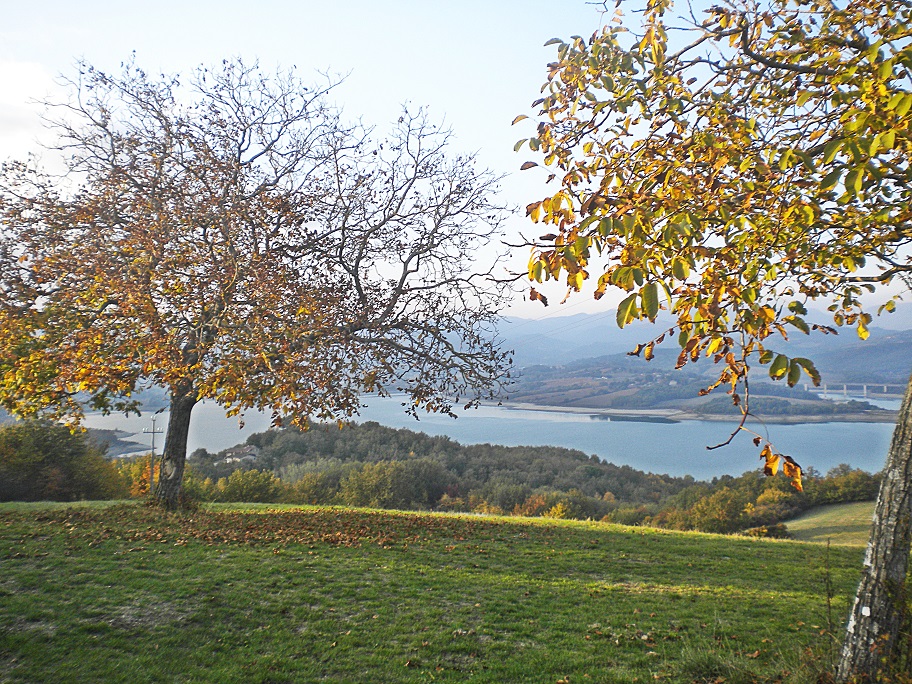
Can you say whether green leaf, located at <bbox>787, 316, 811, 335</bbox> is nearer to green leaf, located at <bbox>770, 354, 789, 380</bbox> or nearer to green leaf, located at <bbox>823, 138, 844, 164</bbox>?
green leaf, located at <bbox>770, 354, 789, 380</bbox>

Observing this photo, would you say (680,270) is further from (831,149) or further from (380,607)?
(380,607)

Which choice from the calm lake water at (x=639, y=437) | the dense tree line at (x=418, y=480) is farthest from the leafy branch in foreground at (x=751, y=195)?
the calm lake water at (x=639, y=437)

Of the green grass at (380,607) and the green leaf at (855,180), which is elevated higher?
the green leaf at (855,180)

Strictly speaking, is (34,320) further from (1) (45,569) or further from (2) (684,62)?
(2) (684,62)

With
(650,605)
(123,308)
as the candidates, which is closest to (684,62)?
(650,605)

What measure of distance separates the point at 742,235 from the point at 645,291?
179cm

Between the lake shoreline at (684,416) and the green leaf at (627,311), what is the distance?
2028 inches

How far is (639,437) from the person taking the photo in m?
76.1

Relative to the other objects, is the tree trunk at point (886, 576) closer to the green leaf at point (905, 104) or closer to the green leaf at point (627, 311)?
the green leaf at point (905, 104)

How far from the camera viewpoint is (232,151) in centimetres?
1102

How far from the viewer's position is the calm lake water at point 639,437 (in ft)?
162

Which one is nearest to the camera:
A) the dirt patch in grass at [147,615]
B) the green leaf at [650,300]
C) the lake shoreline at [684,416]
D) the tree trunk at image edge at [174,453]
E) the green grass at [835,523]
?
the green leaf at [650,300]

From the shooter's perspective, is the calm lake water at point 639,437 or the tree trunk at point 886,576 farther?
the calm lake water at point 639,437

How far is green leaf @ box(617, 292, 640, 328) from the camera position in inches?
82.5
